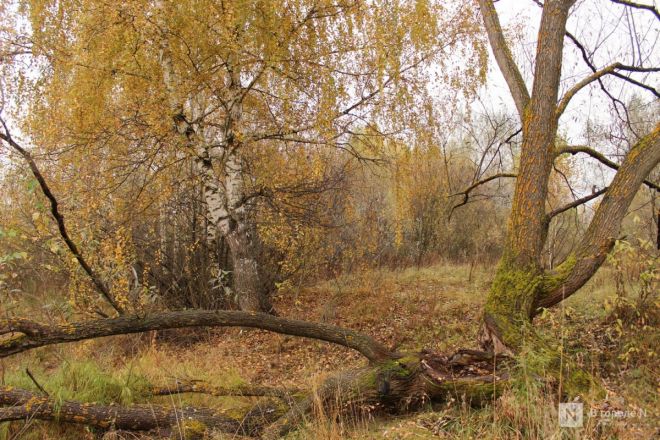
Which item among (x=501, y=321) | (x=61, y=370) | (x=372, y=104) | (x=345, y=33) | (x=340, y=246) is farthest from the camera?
(x=340, y=246)

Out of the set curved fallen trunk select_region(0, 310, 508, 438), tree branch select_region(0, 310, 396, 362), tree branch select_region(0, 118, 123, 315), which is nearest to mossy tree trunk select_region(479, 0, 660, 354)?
curved fallen trunk select_region(0, 310, 508, 438)

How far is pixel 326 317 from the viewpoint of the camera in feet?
25.6

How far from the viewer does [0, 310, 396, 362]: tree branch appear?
3664 mm

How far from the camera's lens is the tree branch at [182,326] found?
366cm

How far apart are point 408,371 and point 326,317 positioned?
394cm

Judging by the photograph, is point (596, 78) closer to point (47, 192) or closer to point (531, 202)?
point (531, 202)

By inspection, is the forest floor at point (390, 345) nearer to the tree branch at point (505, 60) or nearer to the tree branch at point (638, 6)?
the tree branch at point (505, 60)

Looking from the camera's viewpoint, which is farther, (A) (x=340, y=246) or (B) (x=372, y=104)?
(A) (x=340, y=246)

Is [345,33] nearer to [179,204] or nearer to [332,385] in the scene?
[179,204]

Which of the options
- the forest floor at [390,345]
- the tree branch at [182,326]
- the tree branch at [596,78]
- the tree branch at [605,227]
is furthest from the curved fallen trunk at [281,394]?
the tree branch at [596,78]

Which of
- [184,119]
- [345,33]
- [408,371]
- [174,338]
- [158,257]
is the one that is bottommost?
[174,338]

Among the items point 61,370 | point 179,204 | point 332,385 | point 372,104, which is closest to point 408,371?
point 332,385

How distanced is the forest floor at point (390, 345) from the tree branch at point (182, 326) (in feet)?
1.71

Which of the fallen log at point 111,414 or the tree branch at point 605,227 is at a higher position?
the tree branch at point 605,227
